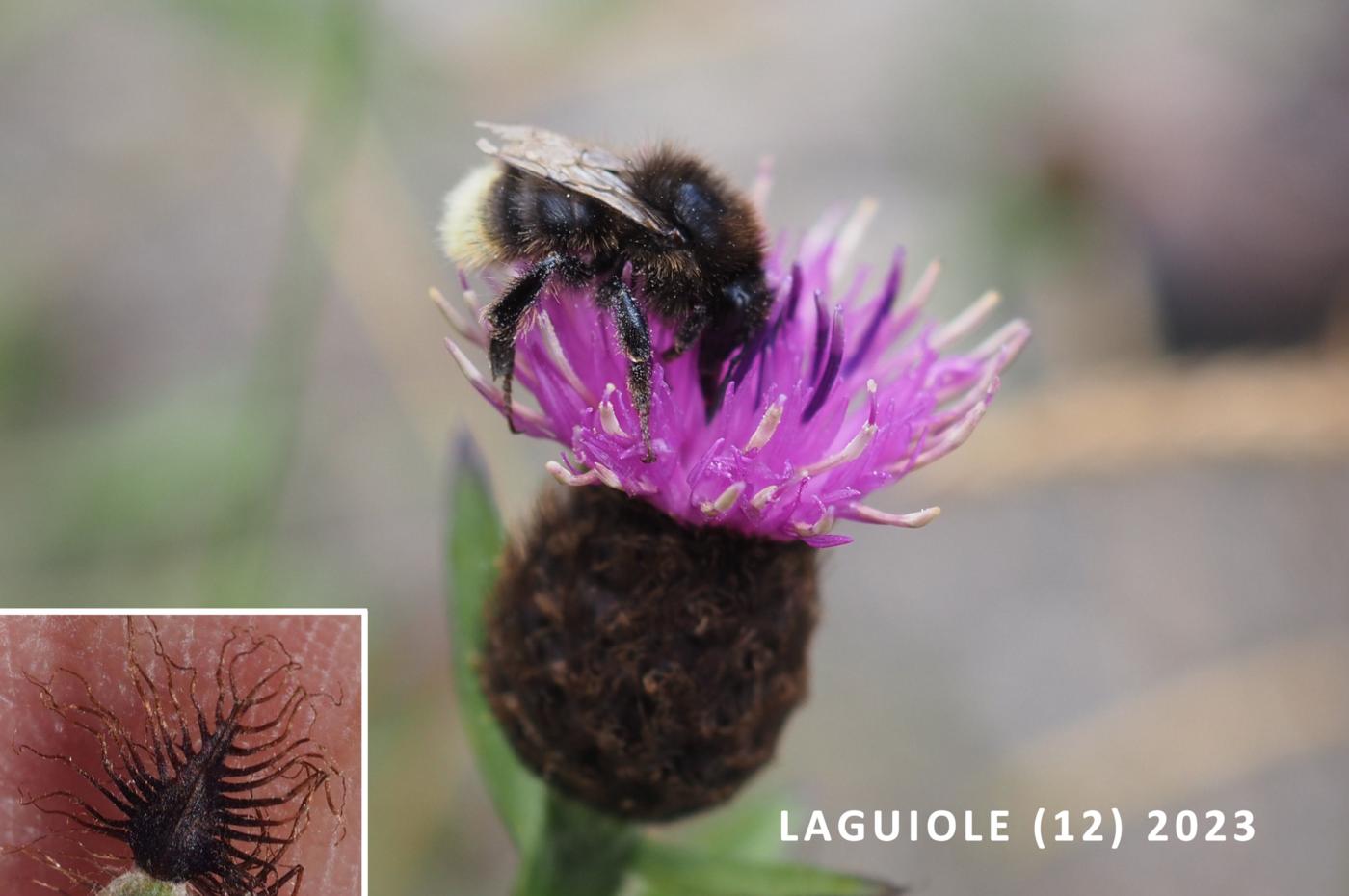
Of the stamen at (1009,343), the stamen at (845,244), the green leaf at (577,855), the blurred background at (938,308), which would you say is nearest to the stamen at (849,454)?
the stamen at (1009,343)

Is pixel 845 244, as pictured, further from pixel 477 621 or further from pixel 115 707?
pixel 115 707

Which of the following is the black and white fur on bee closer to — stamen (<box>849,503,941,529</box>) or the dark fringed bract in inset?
stamen (<box>849,503,941,529</box>)

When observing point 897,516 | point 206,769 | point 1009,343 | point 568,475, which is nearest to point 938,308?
point 1009,343

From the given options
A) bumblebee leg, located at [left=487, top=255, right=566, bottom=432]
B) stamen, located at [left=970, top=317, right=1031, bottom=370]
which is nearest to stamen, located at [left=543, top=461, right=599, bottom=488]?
bumblebee leg, located at [left=487, top=255, right=566, bottom=432]

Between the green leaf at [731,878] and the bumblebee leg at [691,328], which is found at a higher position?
the bumblebee leg at [691,328]

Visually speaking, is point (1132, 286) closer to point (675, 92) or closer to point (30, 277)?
point (675, 92)

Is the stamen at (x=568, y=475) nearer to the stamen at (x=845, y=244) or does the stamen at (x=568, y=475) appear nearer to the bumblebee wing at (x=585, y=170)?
the bumblebee wing at (x=585, y=170)

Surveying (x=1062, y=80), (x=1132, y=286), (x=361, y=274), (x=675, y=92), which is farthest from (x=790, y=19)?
(x=361, y=274)
